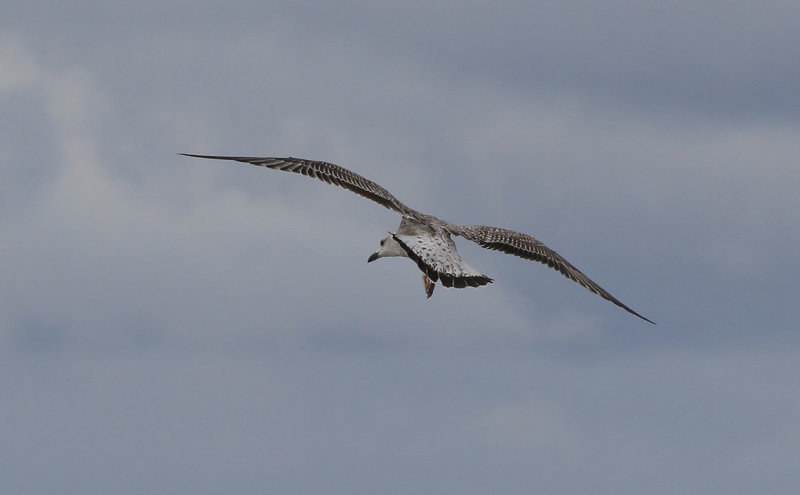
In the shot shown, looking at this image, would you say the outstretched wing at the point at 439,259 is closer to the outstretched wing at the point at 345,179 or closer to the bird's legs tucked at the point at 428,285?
the bird's legs tucked at the point at 428,285

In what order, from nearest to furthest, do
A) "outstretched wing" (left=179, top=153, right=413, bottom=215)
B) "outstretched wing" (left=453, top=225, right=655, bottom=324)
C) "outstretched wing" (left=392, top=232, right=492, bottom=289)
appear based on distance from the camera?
"outstretched wing" (left=392, top=232, right=492, bottom=289) → "outstretched wing" (left=179, top=153, right=413, bottom=215) → "outstretched wing" (left=453, top=225, right=655, bottom=324)

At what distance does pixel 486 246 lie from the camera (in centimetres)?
2508

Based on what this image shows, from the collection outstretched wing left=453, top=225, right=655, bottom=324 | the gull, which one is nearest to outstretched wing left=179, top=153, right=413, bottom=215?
the gull

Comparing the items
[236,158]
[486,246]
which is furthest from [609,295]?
[236,158]

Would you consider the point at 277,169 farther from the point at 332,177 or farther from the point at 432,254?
the point at 432,254

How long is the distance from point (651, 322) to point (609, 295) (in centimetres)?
392

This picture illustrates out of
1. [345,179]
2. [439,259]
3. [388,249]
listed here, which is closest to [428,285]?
[388,249]

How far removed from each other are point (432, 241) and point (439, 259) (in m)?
1.12

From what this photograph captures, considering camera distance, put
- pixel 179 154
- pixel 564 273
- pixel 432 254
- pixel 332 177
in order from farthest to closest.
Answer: pixel 564 273
pixel 332 177
pixel 432 254
pixel 179 154

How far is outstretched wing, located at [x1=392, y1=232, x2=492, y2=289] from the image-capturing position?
65.3 feet

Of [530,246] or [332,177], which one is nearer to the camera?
[332,177]

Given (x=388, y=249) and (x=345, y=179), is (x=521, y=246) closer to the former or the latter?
(x=388, y=249)

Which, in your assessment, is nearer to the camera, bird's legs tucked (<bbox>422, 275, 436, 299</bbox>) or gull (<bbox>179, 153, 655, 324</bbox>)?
gull (<bbox>179, 153, 655, 324</bbox>)

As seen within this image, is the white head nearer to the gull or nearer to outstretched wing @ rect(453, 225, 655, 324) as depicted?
the gull
